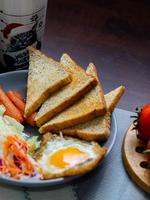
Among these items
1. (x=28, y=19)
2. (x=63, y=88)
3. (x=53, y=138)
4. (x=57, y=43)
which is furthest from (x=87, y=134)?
(x=57, y=43)

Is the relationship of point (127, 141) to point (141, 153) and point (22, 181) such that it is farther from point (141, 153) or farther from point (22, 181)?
point (22, 181)

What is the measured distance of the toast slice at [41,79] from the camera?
148 centimetres

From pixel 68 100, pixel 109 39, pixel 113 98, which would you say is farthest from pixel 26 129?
pixel 109 39

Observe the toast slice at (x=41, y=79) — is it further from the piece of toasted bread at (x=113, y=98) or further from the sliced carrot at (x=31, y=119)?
the piece of toasted bread at (x=113, y=98)

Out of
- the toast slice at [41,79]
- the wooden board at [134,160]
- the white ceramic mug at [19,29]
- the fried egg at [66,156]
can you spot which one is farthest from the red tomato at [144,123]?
the white ceramic mug at [19,29]

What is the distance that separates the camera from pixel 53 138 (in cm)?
137

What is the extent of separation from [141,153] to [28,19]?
20.0 inches

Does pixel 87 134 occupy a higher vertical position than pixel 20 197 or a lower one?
higher

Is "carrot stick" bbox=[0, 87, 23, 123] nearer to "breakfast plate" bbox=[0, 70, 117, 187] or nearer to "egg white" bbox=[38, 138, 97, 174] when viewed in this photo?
"breakfast plate" bbox=[0, 70, 117, 187]

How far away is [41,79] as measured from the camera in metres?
1.53

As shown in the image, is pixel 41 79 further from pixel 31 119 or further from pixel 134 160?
pixel 134 160

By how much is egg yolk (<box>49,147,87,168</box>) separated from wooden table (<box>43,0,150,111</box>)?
36 centimetres

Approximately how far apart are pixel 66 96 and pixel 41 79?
115 mm

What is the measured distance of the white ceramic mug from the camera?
1498mm
